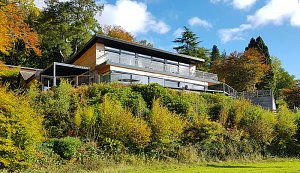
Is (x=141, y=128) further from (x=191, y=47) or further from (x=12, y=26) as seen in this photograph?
(x=191, y=47)

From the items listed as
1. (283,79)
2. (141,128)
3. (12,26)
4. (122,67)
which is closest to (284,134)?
(141,128)

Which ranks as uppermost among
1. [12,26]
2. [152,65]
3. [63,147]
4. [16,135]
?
[152,65]

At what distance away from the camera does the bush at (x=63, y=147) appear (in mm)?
16234

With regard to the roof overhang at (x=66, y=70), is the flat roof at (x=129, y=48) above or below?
above

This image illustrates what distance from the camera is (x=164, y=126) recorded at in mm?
18828

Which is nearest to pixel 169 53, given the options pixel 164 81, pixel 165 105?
pixel 164 81

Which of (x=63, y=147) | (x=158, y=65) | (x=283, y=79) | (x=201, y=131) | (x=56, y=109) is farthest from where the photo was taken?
(x=283, y=79)

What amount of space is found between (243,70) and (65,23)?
24896mm

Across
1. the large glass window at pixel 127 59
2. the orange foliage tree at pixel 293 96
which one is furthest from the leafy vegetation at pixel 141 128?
the orange foliage tree at pixel 293 96

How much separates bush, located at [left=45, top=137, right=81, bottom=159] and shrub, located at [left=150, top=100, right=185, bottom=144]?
15.4ft

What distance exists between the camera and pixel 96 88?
22.6 metres

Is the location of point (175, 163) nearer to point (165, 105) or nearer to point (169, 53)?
point (165, 105)

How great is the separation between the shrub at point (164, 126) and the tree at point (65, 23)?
3055cm

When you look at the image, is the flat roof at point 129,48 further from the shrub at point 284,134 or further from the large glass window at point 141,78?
the shrub at point 284,134
